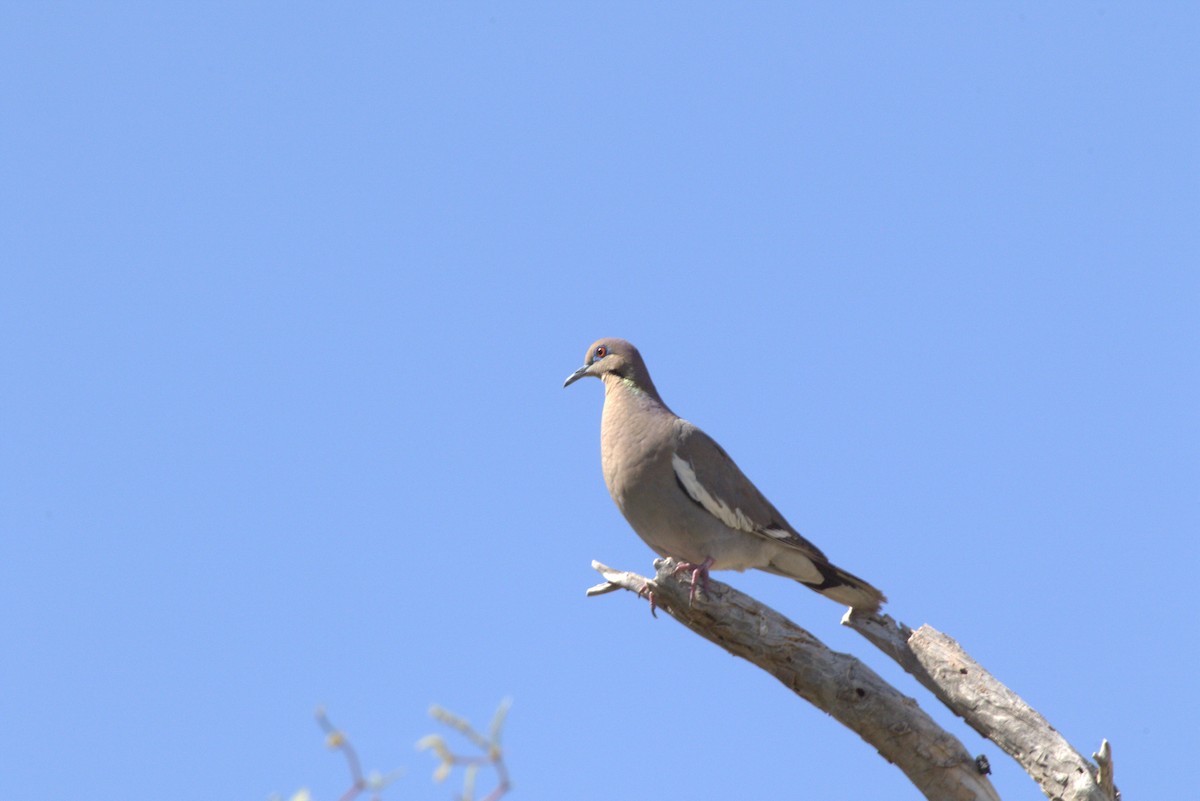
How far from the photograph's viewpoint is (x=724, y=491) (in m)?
6.90

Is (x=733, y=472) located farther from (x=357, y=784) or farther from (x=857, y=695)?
(x=357, y=784)

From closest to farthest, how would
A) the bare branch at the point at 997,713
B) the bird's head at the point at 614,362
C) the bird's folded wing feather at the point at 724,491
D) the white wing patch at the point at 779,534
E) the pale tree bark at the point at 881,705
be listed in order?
the bare branch at the point at 997,713 → the pale tree bark at the point at 881,705 → the bird's folded wing feather at the point at 724,491 → the white wing patch at the point at 779,534 → the bird's head at the point at 614,362

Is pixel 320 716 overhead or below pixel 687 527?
below

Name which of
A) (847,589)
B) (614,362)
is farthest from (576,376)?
(847,589)

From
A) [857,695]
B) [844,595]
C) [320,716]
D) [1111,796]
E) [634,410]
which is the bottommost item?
[320,716]

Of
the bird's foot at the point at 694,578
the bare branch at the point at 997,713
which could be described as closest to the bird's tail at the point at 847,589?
the bare branch at the point at 997,713

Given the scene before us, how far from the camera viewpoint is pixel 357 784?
5.04 feet

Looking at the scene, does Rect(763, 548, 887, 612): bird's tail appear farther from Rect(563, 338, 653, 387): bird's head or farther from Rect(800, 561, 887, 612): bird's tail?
Rect(563, 338, 653, 387): bird's head

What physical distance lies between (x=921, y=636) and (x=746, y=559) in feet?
3.50

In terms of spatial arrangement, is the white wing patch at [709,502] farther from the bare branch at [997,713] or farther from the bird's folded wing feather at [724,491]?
the bare branch at [997,713]

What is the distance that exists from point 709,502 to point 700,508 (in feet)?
0.19

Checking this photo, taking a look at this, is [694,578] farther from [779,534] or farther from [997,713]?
[997,713]

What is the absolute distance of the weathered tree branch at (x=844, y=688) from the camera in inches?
227

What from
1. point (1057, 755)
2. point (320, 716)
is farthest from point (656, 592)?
point (320, 716)
